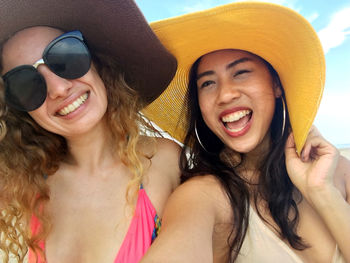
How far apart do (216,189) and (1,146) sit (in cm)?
136

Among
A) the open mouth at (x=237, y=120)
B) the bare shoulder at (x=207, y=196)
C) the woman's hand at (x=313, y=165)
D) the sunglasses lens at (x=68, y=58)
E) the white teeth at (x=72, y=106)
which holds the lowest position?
the bare shoulder at (x=207, y=196)

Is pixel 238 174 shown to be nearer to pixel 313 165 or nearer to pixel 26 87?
pixel 313 165

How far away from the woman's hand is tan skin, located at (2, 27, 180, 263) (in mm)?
718

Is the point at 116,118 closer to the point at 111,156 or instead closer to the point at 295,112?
the point at 111,156

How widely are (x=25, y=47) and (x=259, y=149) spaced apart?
1.51 metres

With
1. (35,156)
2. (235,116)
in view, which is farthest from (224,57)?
(35,156)

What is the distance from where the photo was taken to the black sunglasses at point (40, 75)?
151 centimetres

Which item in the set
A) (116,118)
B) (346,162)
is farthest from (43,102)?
(346,162)

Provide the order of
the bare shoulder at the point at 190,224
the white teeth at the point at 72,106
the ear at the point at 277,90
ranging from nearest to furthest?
the bare shoulder at the point at 190,224 < the white teeth at the point at 72,106 < the ear at the point at 277,90

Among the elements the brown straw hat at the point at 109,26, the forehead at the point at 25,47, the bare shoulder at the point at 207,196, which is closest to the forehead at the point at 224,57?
the brown straw hat at the point at 109,26

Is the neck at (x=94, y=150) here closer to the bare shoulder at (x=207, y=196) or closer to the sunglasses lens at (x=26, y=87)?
the sunglasses lens at (x=26, y=87)

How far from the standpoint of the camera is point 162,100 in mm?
2248

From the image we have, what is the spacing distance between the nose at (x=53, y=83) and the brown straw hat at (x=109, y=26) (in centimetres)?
27

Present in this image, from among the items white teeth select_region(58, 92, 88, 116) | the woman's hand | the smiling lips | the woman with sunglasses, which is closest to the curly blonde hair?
the woman with sunglasses
